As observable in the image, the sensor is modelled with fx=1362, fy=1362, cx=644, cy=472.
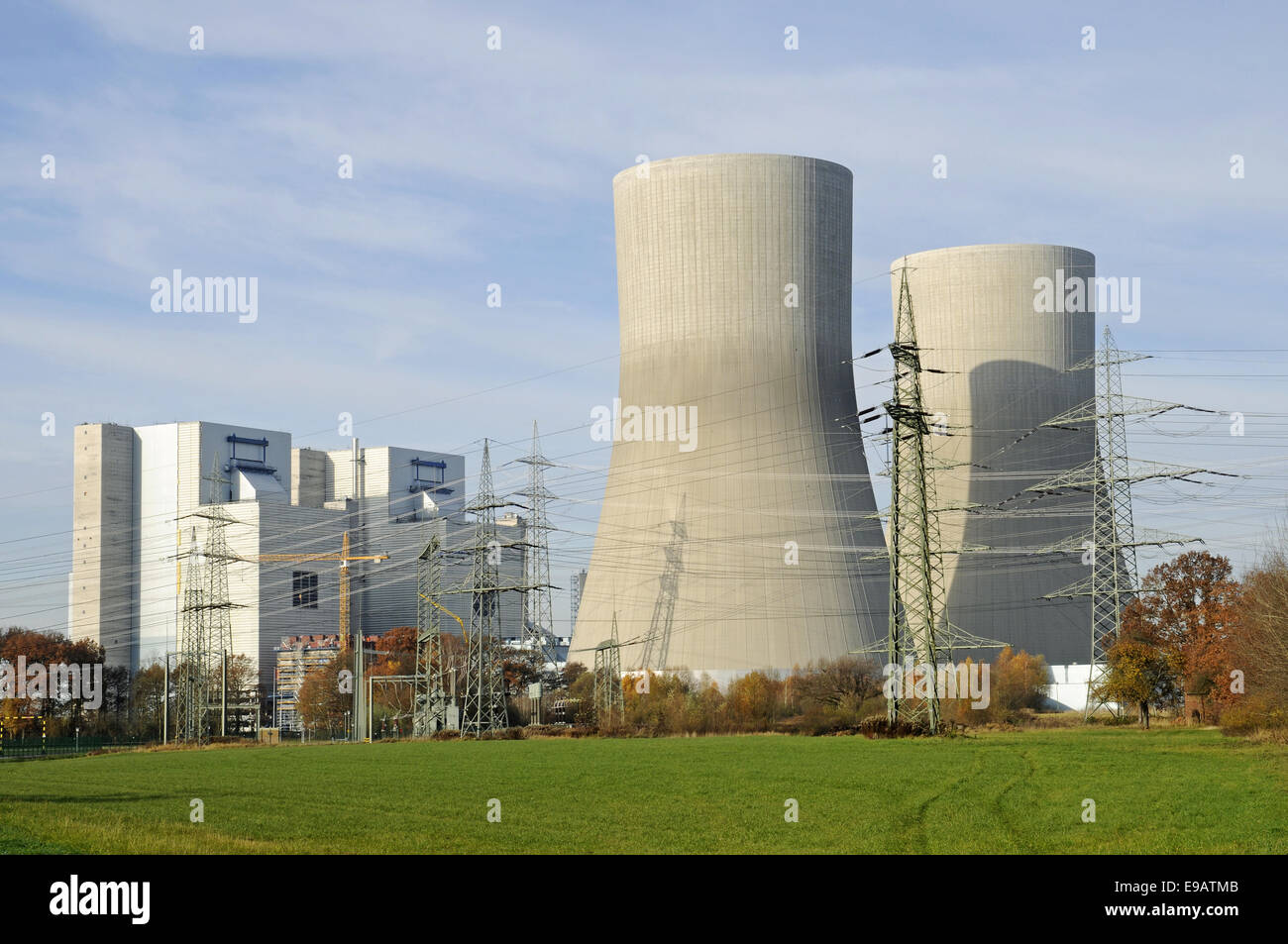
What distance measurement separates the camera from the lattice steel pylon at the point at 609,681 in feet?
133

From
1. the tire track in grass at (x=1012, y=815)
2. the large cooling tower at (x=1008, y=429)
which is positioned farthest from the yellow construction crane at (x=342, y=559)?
the tire track in grass at (x=1012, y=815)

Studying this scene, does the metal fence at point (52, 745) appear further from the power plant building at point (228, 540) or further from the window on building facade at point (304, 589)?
the window on building facade at point (304, 589)

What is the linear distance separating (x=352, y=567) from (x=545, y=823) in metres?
71.7

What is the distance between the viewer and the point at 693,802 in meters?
14.7

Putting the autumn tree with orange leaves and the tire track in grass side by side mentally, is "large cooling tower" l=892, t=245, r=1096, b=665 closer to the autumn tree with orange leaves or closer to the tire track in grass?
the autumn tree with orange leaves

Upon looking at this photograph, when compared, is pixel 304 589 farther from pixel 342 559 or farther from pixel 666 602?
pixel 666 602

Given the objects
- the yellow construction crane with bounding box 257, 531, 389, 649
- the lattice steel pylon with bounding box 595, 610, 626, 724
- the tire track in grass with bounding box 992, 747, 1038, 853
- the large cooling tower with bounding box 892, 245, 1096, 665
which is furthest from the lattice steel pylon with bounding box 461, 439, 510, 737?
the yellow construction crane with bounding box 257, 531, 389, 649

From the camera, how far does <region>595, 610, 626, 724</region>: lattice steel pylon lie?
40.6 m

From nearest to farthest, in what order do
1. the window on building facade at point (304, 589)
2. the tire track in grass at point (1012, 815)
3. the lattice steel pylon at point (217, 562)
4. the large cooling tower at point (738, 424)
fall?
the tire track in grass at point (1012, 815) → the large cooling tower at point (738, 424) → the lattice steel pylon at point (217, 562) → the window on building facade at point (304, 589)

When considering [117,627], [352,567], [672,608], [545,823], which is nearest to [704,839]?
[545,823]

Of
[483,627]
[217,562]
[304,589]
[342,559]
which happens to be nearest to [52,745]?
[217,562]

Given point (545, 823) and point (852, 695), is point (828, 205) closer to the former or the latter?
point (852, 695)

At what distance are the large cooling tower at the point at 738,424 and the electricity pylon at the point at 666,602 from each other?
51mm
